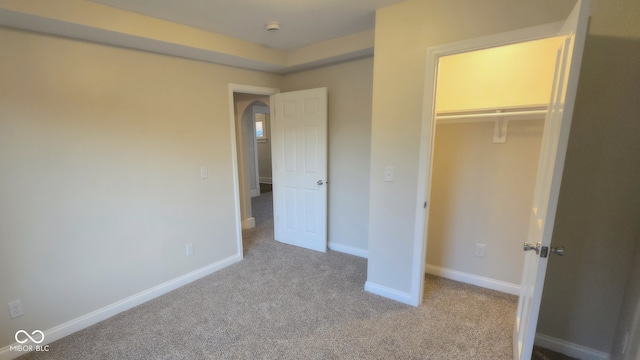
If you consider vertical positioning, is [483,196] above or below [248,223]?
above

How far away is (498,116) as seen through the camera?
2.25 metres

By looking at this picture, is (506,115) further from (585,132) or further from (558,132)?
(558,132)

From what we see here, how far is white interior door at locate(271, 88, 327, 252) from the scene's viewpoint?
10.8 ft

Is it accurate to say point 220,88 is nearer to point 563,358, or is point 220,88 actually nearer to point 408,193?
point 408,193

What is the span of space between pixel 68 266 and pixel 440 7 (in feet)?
11.1

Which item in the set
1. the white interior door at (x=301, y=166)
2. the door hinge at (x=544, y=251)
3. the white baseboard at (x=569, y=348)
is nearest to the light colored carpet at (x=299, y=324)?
the white baseboard at (x=569, y=348)

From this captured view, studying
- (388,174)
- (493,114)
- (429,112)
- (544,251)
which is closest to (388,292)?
(388,174)

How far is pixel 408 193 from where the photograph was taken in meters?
2.26

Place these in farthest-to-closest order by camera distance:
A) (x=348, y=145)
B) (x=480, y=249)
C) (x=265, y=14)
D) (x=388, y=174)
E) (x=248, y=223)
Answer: (x=248, y=223) < (x=348, y=145) < (x=480, y=249) < (x=388, y=174) < (x=265, y=14)

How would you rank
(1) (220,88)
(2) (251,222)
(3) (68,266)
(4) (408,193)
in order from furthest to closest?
(2) (251,222) < (1) (220,88) < (4) (408,193) < (3) (68,266)

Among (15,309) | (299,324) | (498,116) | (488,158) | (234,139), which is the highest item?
(498,116)

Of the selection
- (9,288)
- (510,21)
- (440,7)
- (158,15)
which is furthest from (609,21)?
(9,288)

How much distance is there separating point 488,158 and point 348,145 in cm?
145

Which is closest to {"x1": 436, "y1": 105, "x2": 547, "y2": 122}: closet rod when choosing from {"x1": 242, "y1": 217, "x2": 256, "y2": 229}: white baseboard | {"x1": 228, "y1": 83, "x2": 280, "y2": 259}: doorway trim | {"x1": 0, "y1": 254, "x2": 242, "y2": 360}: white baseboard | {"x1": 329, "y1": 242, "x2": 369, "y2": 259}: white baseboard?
{"x1": 329, "y1": 242, "x2": 369, "y2": 259}: white baseboard
